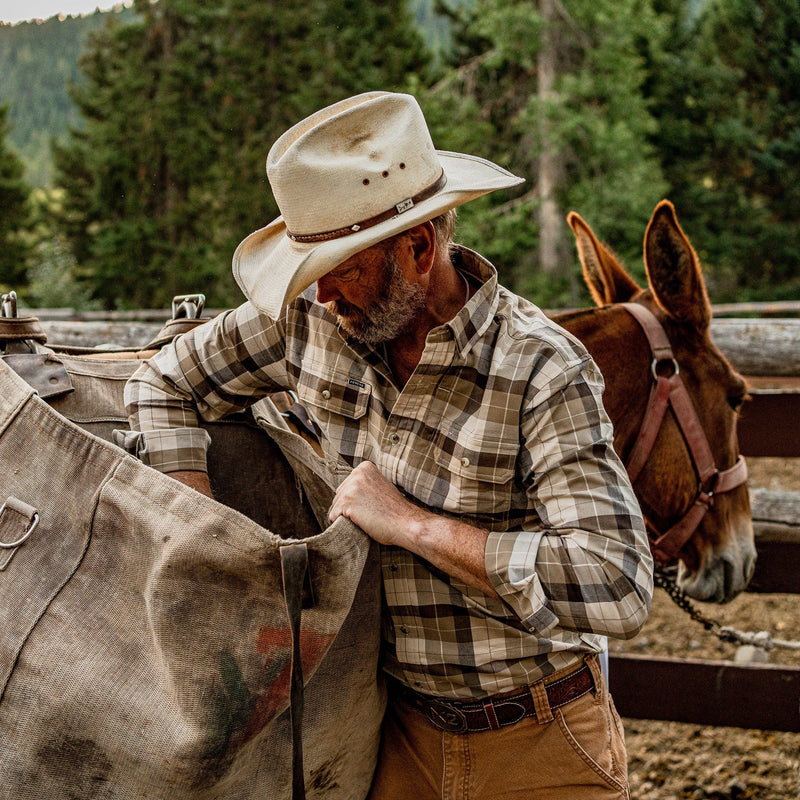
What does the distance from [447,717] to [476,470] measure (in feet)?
1.80

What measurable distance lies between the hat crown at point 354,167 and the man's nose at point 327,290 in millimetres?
99

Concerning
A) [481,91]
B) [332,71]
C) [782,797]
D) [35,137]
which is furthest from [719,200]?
[35,137]

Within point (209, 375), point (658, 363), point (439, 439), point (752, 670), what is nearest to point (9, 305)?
point (209, 375)

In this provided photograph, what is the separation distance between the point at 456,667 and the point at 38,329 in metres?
1.13

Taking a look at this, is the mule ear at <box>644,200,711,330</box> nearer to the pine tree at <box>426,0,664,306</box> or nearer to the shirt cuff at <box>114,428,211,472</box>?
the shirt cuff at <box>114,428,211,472</box>

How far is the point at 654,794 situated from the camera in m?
3.46

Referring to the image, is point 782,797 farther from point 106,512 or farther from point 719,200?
point 719,200

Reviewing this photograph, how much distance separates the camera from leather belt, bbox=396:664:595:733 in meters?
1.68

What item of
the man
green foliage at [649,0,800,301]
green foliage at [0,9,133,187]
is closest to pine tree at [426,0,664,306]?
green foliage at [649,0,800,301]

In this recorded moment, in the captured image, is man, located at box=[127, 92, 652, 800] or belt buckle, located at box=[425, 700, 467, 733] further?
belt buckle, located at box=[425, 700, 467, 733]

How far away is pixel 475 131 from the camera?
1717cm

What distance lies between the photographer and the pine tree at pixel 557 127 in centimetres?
1622

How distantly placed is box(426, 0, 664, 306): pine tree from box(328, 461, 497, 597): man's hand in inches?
599

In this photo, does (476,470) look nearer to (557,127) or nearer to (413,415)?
(413,415)
